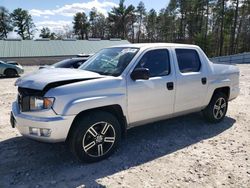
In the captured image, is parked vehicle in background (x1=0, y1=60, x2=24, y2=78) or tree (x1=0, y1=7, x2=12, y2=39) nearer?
parked vehicle in background (x1=0, y1=60, x2=24, y2=78)

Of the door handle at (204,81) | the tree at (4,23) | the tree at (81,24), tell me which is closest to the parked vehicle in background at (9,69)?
the door handle at (204,81)

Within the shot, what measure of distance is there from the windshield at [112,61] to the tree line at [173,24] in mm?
44928

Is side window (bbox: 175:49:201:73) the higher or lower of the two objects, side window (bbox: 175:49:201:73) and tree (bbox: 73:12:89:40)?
the lower

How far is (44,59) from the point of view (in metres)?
33.1

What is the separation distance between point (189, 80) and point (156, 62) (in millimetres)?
816

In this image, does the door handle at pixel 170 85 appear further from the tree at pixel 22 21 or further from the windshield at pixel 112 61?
the tree at pixel 22 21

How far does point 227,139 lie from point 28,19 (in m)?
64.3

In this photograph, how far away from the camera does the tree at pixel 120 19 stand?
58.1 metres

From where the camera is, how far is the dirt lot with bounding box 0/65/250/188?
143 inches

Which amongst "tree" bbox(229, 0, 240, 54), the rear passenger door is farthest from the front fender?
"tree" bbox(229, 0, 240, 54)

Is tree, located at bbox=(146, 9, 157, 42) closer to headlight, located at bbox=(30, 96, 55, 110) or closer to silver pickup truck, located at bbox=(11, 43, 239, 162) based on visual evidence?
silver pickup truck, located at bbox=(11, 43, 239, 162)

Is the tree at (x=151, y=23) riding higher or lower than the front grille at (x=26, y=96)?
higher

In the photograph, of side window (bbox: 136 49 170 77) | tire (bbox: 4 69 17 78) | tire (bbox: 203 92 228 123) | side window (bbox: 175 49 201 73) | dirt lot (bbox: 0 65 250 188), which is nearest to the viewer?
dirt lot (bbox: 0 65 250 188)

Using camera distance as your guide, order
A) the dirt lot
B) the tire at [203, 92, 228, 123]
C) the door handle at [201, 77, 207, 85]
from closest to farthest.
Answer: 1. the dirt lot
2. the door handle at [201, 77, 207, 85]
3. the tire at [203, 92, 228, 123]
